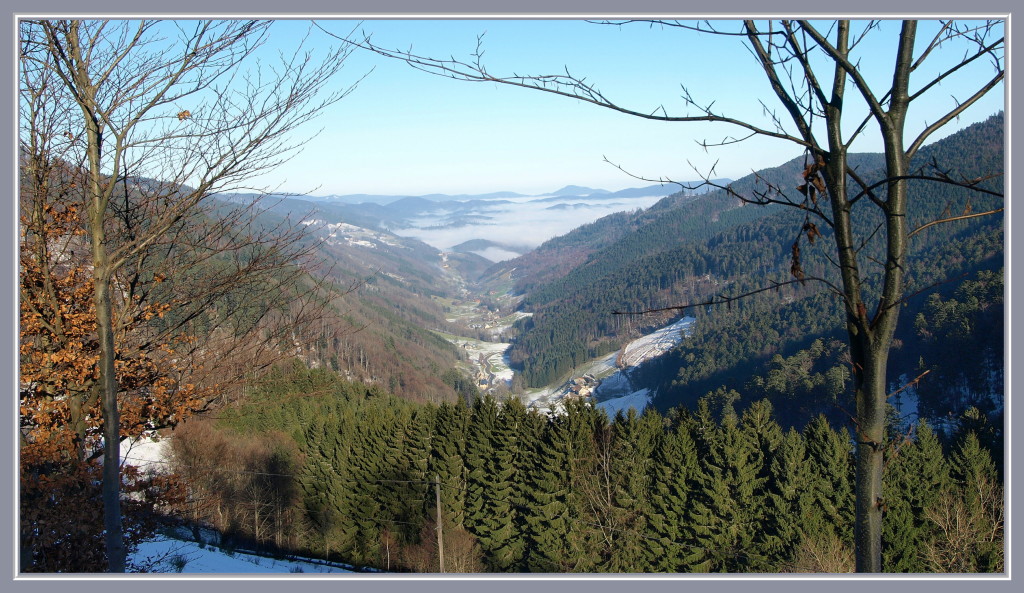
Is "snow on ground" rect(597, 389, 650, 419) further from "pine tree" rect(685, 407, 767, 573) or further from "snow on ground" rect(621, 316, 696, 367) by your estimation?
"pine tree" rect(685, 407, 767, 573)

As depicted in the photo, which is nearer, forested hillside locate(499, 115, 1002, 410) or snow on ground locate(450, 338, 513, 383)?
forested hillside locate(499, 115, 1002, 410)

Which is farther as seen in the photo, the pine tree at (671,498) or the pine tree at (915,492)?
the pine tree at (671,498)

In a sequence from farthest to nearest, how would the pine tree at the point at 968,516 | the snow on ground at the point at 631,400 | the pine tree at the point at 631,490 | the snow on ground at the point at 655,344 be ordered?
the snow on ground at the point at 655,344, the snow on ground at the point at 631,400, the pine tree at the point at 631,490, the pine tree at the point at 968,516

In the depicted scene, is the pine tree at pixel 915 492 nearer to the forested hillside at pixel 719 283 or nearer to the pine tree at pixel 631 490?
the pine tree at pixel 631 490

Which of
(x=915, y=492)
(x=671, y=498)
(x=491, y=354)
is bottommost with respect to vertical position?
(x=491, y=354)

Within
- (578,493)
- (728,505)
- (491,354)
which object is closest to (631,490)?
(578,493)

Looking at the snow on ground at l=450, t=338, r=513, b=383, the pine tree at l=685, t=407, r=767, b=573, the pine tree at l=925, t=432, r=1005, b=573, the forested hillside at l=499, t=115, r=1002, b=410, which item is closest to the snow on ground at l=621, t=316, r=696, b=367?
the forested hillside at l=499, t=115, r=1002, b=410

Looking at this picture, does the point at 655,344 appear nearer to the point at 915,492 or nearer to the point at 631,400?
the point at 631,400

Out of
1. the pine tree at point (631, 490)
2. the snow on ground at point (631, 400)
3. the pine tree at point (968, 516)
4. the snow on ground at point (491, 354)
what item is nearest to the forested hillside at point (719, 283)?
the snow on ground at point (631, 400)

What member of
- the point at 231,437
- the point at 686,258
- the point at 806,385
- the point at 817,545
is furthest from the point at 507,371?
the point at 817,545

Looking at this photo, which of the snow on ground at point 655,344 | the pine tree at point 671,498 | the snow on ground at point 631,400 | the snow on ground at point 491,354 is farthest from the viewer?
the snow on ground at point 491,354

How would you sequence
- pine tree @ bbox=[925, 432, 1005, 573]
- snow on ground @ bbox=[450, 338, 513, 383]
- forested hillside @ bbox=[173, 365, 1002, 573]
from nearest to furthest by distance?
pine tree @ bbox=[925, 432, 1005, 573]
forested hillside @ bbox=[173, 365, 1002, 573]
snow on ground @ bbox=[450, 338, 513, 383]

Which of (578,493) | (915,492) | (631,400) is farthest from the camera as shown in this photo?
(631,400)
